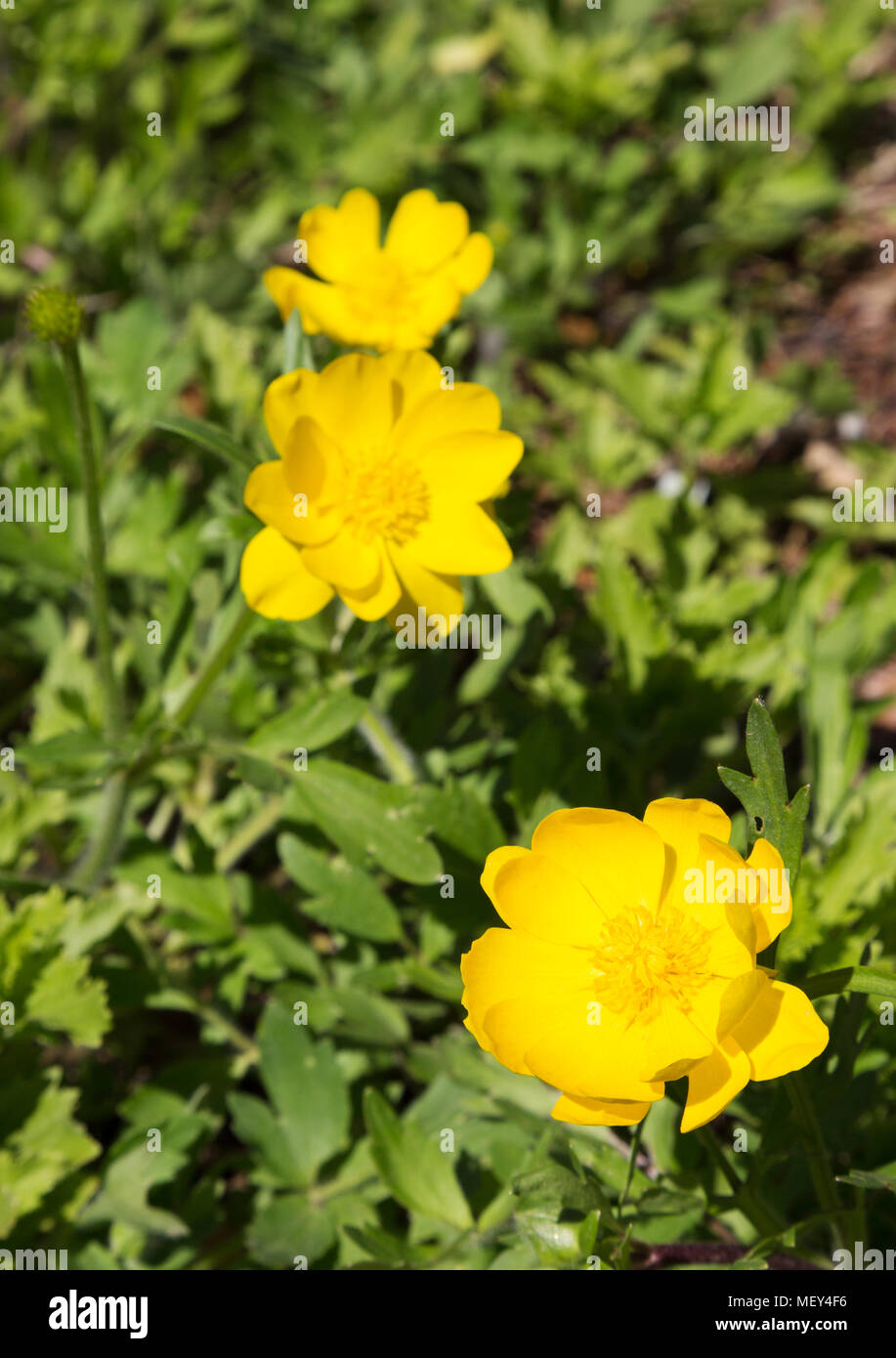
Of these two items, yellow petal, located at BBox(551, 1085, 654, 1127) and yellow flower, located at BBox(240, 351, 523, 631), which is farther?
yellow flower, located at BBox(240, 351, 523, 631)

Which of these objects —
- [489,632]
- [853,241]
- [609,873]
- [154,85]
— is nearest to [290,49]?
[154,85]

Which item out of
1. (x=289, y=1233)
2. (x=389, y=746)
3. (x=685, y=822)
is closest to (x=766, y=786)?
(x=685, y=822)

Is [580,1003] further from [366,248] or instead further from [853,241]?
[853,241]

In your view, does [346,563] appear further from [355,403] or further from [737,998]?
[737,998]

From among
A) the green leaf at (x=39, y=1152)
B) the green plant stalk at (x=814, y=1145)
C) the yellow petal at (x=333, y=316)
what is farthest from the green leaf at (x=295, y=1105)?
the yellow petal at (x=333, y=316)

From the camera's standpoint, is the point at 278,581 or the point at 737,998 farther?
the point at 278,581

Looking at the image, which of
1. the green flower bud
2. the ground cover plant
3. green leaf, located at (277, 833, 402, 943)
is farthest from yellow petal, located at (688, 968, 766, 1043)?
the green flower bud

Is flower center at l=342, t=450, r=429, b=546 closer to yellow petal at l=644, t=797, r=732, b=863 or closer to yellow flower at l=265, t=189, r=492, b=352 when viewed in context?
yellow flower at l=265, t=189, r=492, b=352
